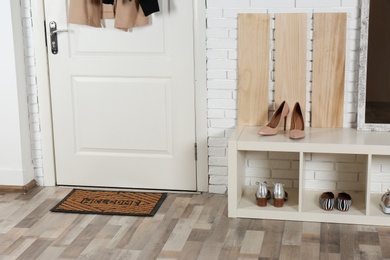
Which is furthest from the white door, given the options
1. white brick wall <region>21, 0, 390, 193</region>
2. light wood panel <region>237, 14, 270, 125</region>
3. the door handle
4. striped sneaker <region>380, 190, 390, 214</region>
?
striped sneaker <region>380, 190, 390, 214</region>

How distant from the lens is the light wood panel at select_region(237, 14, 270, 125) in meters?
3.71

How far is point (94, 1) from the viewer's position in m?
3.77

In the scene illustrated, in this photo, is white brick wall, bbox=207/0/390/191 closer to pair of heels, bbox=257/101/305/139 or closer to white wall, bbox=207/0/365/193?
white wall, bbox=207/0/365/193

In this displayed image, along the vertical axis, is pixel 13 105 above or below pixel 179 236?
above

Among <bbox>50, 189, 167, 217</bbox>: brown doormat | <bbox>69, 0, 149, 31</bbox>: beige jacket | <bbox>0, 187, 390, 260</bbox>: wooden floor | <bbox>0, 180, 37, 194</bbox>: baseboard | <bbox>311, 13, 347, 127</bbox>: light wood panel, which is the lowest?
<bbox>0, 187, 390, 260</bbox>: wooden floor

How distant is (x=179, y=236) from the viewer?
335 cm

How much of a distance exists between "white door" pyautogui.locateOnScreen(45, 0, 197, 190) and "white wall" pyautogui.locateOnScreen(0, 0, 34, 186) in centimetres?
18

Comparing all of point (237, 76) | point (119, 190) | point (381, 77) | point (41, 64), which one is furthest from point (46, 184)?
point (381, 77)

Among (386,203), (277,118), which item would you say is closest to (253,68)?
(277,118)

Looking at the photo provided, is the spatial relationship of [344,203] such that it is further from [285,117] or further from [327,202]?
[285,117]

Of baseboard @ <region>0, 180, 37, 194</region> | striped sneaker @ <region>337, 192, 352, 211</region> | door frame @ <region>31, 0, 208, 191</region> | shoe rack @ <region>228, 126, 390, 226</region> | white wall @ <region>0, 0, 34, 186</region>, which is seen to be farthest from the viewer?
baseboard @ <region>0, 180, 37, 194</region>

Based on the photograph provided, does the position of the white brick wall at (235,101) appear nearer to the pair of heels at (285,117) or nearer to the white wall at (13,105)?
the white wall at (13,105)

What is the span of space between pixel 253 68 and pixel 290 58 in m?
0.21

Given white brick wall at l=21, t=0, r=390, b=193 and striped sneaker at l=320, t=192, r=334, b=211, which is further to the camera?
white brick wall at l=21, t=0, r=390, b=193
